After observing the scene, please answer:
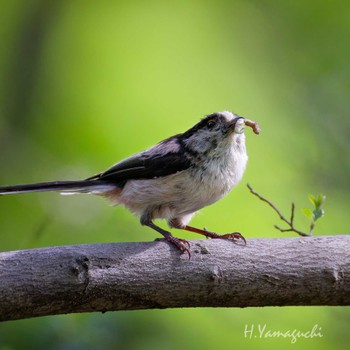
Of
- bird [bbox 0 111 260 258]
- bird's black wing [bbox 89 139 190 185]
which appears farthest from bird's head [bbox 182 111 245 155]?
bird's black wing [bbox 89 139 190 185]

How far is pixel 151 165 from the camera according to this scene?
402 cm

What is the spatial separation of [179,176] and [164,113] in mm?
1734

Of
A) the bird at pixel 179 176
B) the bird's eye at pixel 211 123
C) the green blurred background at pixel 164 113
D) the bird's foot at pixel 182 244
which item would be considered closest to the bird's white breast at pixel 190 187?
the bird at pixel 179 176

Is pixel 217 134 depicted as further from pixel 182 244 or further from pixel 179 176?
pixel 182 244

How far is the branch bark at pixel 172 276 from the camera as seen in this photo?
9.87 ft

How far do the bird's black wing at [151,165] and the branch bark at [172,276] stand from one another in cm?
65

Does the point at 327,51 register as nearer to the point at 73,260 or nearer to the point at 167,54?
the point at 167,54

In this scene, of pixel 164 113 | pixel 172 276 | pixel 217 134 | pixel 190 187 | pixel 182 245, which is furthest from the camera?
pixel 164 113

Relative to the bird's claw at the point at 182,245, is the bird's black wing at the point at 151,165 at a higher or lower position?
higher

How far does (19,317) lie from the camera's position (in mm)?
2977

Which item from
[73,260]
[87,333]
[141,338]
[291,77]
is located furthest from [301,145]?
[73,260]

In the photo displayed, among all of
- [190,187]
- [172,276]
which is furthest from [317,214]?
[172,276]

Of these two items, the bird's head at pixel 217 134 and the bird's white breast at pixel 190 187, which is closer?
the bird's white breast at pixel 190 187

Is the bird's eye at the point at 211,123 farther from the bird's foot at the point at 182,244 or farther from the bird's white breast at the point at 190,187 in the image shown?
the bird's foot at the point at 182,244
